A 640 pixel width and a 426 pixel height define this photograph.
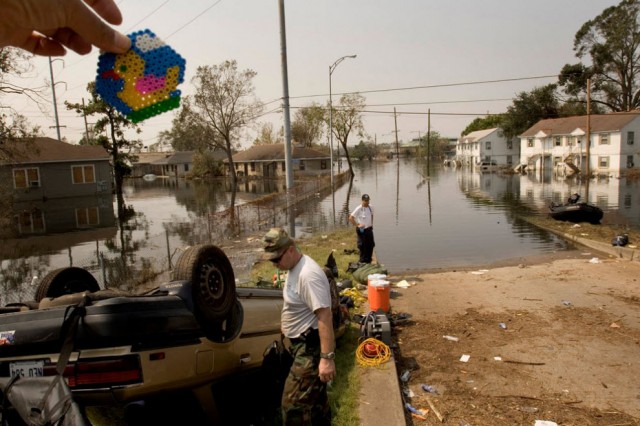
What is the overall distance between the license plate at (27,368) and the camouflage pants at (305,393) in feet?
5.67

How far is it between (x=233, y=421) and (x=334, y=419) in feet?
3.12

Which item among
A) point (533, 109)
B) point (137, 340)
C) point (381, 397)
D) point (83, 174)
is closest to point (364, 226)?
point (381, 397)

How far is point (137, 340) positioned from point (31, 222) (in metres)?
27.7

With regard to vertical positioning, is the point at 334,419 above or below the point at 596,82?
below

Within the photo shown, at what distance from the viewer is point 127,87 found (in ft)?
10.2

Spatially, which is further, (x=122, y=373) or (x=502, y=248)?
(x=502, y=248)

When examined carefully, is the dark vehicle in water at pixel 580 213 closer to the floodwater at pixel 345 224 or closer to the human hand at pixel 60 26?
the floodwater at pixel 345 224

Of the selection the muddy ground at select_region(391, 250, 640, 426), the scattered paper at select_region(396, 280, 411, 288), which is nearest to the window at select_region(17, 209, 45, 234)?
the scattered paper at select_region(396, 280, 411, 288)

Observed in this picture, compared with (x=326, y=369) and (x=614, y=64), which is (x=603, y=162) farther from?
(x=326, y=369)

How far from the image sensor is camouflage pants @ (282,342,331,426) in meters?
3.69

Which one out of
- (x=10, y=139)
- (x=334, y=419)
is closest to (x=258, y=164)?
(x=10, y=139)

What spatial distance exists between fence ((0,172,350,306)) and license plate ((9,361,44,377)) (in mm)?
4074

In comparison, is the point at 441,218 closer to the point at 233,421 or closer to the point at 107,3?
the point at 233,421

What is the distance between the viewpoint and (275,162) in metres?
74.4
